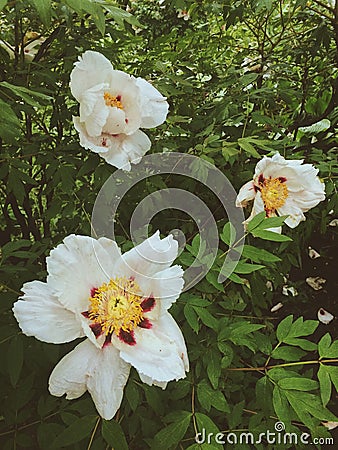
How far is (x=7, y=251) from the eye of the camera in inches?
36.7

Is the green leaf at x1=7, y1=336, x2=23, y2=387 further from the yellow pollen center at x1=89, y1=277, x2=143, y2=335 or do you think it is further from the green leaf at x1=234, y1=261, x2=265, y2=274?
the green leaf at x1=234, y1=261, x2=265, y2=274

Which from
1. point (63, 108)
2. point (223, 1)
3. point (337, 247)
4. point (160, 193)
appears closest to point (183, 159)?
point (160, 193)

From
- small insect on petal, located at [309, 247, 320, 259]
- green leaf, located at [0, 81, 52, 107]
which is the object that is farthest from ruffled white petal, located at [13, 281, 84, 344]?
small insect on petal, located at [309, 247, 320, 259]

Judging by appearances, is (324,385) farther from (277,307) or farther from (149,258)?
(277,307)

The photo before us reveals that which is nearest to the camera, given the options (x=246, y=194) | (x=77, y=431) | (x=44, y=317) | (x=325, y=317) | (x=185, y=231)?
(x=44, y=317)

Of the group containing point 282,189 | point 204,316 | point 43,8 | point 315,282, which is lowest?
point 315,282

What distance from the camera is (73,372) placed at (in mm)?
684

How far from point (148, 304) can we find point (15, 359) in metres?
0.23

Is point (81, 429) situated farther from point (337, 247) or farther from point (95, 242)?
point (337, 247)

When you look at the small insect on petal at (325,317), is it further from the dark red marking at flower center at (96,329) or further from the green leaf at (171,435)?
the dark red marking at flower center at (96,329)

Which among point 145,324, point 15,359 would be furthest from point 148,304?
point 15,359

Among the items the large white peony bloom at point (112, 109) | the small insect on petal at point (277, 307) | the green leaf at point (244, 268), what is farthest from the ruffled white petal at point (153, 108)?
the small insect on petal at point (277, 307)

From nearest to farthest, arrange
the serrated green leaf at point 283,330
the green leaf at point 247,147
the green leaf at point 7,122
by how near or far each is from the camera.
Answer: the green leaf at point 7,122 → the serrated green leaf at point 283,330 → the green leaf at point 247,147

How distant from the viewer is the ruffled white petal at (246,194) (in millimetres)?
900
